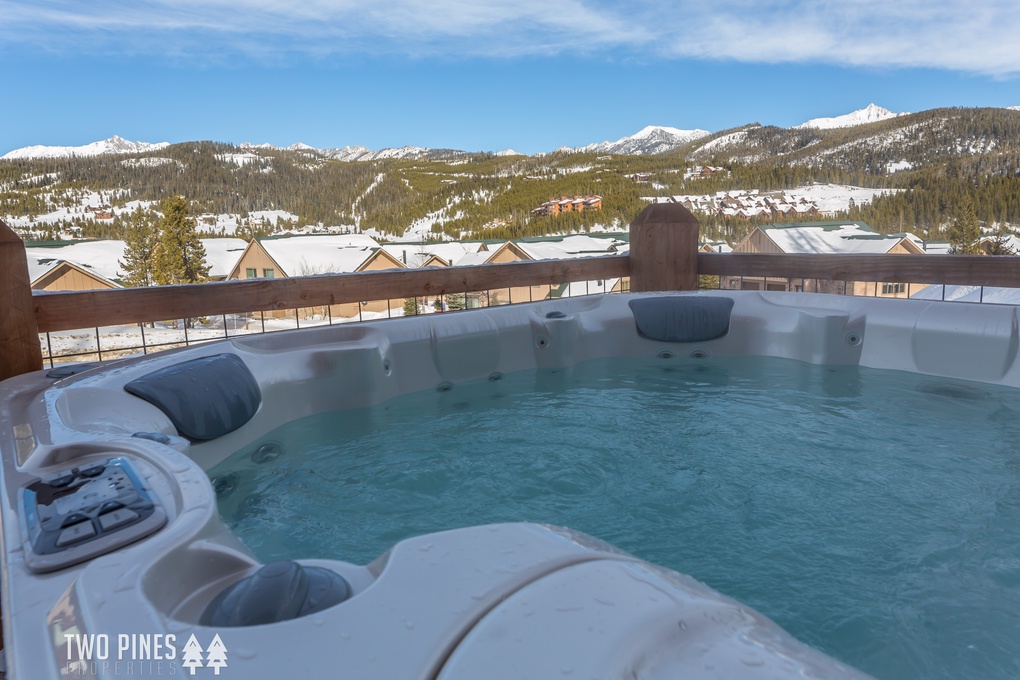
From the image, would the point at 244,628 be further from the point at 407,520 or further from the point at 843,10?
the point at 843,10

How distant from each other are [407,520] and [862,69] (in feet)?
262

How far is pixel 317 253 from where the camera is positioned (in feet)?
97.9

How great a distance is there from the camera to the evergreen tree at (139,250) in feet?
112

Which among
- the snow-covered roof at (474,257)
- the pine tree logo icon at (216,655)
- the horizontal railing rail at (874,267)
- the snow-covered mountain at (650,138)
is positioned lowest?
the pine tree logo icon at (216,655)

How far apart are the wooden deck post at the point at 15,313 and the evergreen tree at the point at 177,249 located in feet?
116

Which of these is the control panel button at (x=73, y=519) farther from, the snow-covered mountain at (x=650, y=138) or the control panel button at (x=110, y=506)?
the snow-covered mountain at (x=650, y=138)

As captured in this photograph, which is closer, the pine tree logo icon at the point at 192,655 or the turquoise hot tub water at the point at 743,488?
the pine tree logo icon at the point at 192,655

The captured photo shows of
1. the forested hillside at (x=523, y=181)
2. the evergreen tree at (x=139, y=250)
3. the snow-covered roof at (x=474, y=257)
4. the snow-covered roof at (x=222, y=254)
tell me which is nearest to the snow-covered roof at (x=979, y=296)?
the forested hillside at (x=523, y=181)

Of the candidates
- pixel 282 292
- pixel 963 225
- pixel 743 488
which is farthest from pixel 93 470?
pixel 963 225

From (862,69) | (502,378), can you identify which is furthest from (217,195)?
(862,69)

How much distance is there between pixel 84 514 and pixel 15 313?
4.58ft

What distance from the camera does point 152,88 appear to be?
7481 centimetres

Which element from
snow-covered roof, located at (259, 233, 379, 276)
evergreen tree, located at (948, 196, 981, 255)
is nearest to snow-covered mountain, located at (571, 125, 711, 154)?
snow-covered roof, located at (259, 233, 379, 276)

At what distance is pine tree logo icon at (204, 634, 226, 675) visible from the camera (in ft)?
1.67
